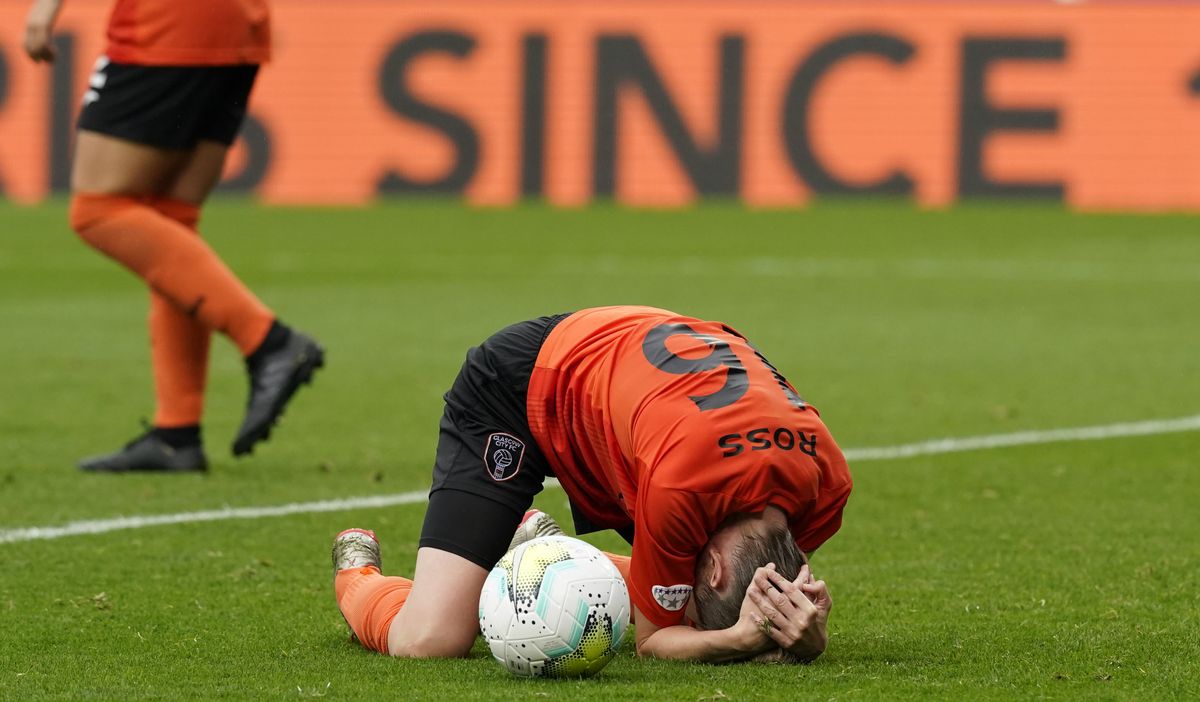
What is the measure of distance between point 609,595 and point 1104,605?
1219 mm

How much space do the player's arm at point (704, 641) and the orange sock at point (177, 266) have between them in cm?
233

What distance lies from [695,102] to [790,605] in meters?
18.1

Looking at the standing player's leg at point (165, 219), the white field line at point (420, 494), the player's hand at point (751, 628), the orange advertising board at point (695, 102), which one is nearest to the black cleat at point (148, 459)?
the standing player's leg at point (165, 219)

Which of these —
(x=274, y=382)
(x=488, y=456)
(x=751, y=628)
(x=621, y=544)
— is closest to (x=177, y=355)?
(x=274, y=382)

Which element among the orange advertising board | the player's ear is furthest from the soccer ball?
the orange advertising board

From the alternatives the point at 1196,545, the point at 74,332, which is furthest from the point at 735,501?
the point at 74,332

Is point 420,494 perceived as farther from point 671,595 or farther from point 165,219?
point 671,595

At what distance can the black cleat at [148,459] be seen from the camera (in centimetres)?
596

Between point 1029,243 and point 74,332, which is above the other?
point 74,332

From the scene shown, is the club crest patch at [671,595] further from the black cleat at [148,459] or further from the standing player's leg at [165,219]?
the black cleat at [148,459]

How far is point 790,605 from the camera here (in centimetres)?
352

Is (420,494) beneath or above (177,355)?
beneath

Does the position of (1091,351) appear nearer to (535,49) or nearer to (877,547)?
(877,547)

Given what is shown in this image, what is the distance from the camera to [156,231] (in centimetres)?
576
